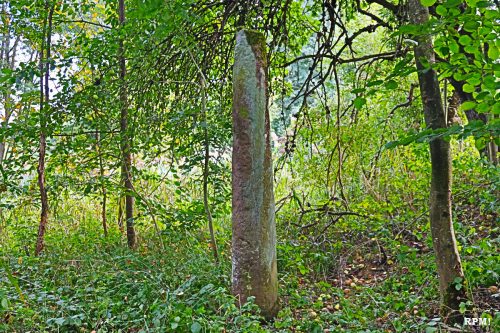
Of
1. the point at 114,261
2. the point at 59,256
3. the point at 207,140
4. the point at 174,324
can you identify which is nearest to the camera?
the point at 174,324

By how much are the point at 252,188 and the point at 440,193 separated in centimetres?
120

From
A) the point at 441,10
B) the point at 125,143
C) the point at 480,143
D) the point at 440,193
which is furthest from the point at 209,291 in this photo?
the point at 441,10

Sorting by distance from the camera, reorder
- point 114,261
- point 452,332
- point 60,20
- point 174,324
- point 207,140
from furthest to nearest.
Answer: point 60,20 → point 114,261 → point 207,140 → point 452,332 → point 174,324

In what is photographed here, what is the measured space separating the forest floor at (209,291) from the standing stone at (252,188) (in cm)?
18

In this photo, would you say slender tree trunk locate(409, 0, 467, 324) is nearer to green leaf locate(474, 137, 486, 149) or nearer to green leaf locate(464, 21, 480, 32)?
green leaf locate(474, 137, 486, 149)

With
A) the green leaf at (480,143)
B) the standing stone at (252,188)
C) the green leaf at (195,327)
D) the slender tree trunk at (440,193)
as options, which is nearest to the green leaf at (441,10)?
the green leaf at (480,143)

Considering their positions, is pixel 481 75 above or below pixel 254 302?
above

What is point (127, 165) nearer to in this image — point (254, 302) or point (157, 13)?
point (157, 13)

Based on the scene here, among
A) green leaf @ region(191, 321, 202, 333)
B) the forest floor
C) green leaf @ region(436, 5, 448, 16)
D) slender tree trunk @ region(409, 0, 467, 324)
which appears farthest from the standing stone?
green leaf @ region(436, 5, 448, 16)

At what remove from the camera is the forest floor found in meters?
2.73

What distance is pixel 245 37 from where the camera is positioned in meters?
3.11

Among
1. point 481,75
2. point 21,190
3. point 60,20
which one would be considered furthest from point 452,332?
point 60,20

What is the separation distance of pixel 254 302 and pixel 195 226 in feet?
4.16

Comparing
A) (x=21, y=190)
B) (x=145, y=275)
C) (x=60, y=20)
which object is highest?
(x=60, y=20)
